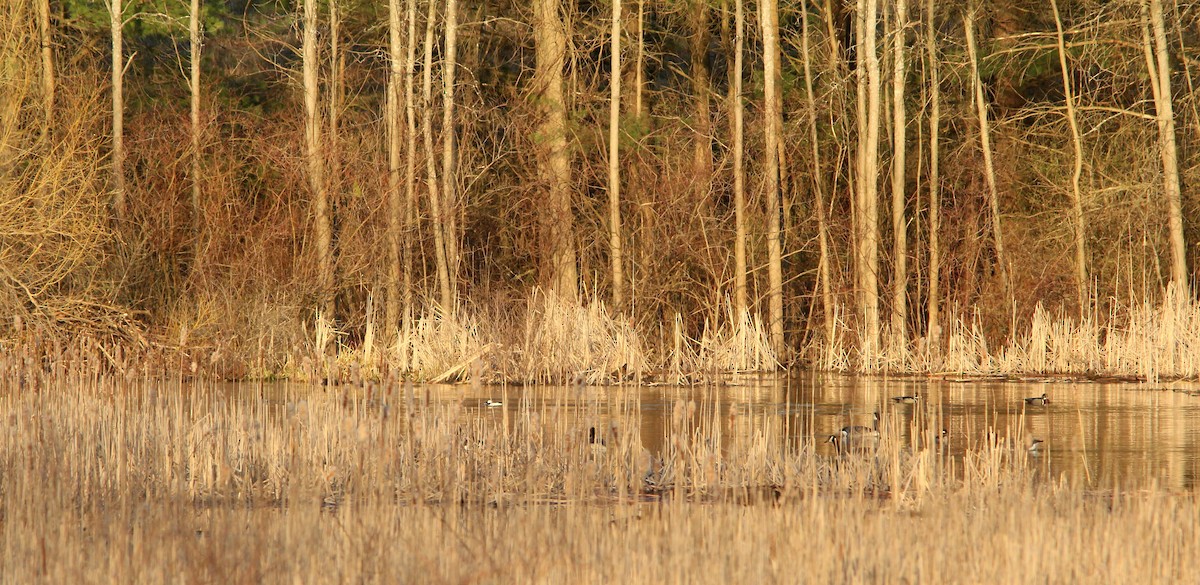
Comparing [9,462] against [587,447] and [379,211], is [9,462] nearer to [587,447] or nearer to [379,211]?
[587,447]

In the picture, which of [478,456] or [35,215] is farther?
[35,215]

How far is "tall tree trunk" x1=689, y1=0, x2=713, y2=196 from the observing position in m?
24.4

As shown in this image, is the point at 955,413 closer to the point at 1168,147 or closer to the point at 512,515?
the point at 512,515

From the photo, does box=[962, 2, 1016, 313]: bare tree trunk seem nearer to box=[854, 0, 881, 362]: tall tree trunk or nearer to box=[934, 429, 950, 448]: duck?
box=[854, 0, 881, 362]: tall tree trunk

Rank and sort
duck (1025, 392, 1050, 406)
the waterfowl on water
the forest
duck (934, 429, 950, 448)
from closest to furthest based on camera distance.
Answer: duck (934, 429, 950, 448)
the waterfowl on water
duck (1025, 392, 1050, 406)
the forest

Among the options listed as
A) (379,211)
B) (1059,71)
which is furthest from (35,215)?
(1059,71)

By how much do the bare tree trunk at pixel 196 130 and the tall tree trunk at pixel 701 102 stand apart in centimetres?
749

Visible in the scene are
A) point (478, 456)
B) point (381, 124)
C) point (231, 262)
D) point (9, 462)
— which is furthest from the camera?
point (381, 124)

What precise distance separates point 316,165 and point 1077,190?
38.4ft

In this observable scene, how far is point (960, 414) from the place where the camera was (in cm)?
1469

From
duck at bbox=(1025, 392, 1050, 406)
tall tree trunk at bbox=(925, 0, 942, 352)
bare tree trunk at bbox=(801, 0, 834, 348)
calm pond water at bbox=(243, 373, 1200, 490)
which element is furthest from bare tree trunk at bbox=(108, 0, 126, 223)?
duck at bbox=(1025, 392, 1050, 406)

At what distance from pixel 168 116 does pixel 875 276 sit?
11656mm

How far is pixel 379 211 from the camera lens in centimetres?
2420

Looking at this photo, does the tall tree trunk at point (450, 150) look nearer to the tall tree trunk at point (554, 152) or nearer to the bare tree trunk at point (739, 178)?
the tall tree trunk at point (554, 152)
